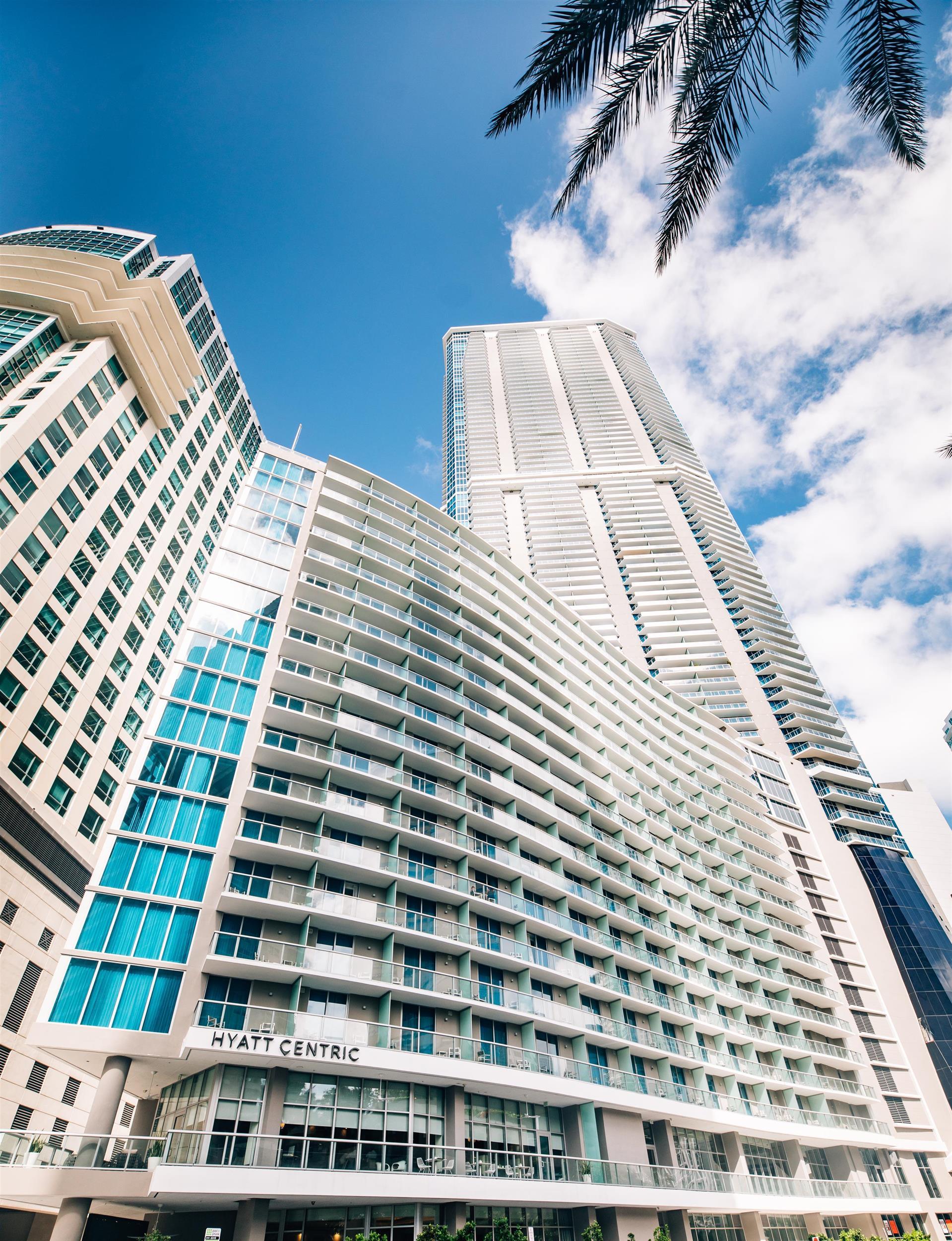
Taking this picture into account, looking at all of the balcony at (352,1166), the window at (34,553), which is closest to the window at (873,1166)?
the balcony at (352,1166)

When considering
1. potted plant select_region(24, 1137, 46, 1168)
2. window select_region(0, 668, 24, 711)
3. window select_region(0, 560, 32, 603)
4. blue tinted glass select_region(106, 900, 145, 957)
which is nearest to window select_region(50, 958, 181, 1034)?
blue tinted glass select_region(106, 900, 145, 957)

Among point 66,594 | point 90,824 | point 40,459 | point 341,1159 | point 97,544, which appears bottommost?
point 341,1159

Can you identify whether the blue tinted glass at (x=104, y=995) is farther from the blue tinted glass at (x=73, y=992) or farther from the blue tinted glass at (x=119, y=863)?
the blue tinted glass at (x=119, y=863)

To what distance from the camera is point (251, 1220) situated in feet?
55.7

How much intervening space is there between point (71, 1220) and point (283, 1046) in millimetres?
5607

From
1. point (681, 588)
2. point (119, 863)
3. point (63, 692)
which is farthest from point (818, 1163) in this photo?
point (681, 588)

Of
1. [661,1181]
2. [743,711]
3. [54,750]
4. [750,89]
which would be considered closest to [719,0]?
[750,89]

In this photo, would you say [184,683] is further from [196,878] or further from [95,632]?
[95,632]

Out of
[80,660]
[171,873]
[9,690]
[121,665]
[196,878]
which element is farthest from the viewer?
[121,665]

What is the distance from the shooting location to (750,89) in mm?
7180

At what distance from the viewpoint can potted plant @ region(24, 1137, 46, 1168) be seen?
51.1 feet

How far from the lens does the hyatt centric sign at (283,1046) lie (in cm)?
1841

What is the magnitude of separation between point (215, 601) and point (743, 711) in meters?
61.2

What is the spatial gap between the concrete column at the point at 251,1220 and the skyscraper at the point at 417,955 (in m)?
0.10
